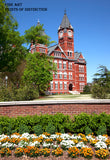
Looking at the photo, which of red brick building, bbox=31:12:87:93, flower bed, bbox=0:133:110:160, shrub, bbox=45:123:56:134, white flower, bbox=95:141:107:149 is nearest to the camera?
flower bed, bbox=0:133:110:160

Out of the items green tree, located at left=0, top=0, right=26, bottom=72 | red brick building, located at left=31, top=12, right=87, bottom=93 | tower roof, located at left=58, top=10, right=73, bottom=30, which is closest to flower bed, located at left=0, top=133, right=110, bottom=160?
green tree, located at left=0, top=0, right=26, bottom=72

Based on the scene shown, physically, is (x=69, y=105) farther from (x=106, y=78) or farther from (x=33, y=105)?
(x=106, y=78)

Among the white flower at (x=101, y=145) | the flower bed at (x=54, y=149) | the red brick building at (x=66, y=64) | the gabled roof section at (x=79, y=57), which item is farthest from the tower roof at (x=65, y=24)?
the white flower at (x=101, y=145)

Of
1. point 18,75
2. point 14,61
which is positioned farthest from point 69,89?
point 14,61

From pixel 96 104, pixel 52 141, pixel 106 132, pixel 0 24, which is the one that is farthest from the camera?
pixel 0 24

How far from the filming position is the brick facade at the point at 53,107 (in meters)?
8.27

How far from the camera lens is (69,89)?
168 ft

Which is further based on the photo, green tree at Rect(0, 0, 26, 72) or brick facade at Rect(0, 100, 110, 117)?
green tree at Rect(0, 0, 26, 72)

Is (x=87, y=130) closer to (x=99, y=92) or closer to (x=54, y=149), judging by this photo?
(x=54, y=149)

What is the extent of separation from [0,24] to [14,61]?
5608mm

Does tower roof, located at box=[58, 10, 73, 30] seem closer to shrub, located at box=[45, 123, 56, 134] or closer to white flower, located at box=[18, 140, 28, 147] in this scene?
shrub, located at box=[45, 123, 56, 134]

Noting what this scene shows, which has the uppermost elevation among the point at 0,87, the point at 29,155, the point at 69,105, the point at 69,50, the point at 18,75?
the point at 69,50

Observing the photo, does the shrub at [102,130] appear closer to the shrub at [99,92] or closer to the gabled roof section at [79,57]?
the shrub at [99,92]

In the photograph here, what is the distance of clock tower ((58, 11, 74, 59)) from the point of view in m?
49.1
